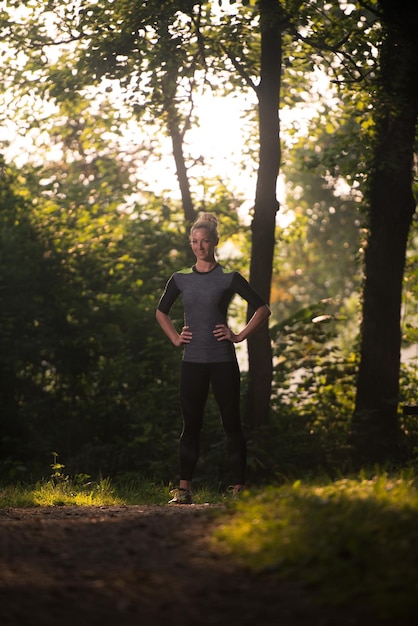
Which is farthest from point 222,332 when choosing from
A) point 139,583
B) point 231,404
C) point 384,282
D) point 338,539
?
point 384,282

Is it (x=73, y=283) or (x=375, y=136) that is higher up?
(x=375, y=136)

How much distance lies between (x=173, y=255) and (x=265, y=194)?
2.88 metres

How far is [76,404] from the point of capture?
13586 millimetres

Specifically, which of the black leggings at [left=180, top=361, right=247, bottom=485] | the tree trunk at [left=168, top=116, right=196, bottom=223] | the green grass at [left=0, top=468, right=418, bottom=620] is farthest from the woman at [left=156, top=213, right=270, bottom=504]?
the tree trunk at [left=168, top=116, right=196, bottom=223]

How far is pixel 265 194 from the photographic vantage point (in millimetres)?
12047

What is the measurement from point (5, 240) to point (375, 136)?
16.4 ft

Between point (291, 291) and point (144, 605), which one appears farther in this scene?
point (291, 291)

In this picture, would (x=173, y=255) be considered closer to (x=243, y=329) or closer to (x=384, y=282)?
(x=384, y=282)

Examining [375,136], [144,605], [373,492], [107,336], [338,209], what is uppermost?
[338,209]

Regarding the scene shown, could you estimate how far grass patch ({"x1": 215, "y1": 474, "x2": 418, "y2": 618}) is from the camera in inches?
167

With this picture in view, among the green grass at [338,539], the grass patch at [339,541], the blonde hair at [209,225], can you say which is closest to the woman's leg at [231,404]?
the blonde hair at [209,225]

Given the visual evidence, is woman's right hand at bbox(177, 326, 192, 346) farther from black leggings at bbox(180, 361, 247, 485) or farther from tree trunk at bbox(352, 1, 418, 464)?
tree trunk at bbox(352, 1, 418, 464)

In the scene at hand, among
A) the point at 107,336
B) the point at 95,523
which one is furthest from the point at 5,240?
the point at 95,523

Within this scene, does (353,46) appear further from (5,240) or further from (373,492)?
(373,492)
